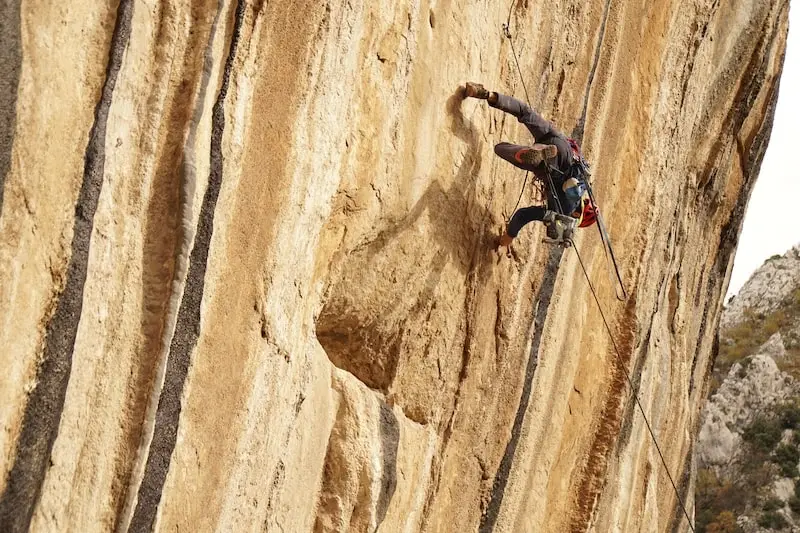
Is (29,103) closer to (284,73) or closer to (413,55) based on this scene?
(284,73)

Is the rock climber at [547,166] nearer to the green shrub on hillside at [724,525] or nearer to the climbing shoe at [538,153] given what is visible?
the climbing shoe at [538,153]

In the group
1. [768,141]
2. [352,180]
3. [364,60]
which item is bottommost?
[352,180]

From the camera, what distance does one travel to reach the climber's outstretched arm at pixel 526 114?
5.64m

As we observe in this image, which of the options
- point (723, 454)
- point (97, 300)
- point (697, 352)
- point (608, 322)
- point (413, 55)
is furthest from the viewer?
point (723, 454)

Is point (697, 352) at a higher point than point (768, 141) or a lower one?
lower

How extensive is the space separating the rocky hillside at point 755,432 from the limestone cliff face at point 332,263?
29.2 feet

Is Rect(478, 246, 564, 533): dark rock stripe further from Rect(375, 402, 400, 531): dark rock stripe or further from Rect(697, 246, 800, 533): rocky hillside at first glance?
Rect(697, 246, 800, 533): rocky hillside

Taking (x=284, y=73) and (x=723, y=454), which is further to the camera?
(x=723, y=454)

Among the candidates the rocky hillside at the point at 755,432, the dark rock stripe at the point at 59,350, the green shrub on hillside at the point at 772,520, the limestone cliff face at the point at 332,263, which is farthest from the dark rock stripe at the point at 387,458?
the green shrub on hillside at the point at 772,520

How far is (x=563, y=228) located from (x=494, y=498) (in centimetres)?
186

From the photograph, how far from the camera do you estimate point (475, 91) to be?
18.4 ft

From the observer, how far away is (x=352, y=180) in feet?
16.6

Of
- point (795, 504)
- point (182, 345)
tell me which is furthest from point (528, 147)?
point (795, 504)

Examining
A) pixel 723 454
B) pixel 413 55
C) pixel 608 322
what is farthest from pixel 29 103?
pixel 723 454
